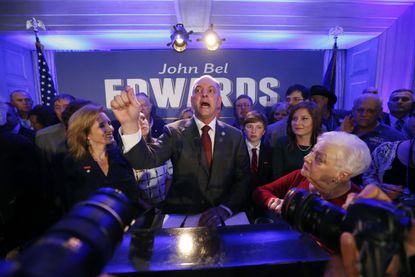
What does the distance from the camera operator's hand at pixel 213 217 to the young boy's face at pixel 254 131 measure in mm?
1052

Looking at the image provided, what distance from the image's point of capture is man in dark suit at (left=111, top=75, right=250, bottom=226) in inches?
66.5

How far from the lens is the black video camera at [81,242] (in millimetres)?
417

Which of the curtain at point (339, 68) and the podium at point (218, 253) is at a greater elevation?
the curtain at point (339, 68)

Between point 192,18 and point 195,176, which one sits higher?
point 192,18

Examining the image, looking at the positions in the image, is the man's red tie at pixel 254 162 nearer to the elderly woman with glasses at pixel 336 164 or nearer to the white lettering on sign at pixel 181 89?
the elderly woman with glasses at pixel 336 164

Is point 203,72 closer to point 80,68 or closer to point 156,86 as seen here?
point 156,86

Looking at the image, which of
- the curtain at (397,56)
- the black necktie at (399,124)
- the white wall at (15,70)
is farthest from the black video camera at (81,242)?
the curtain at (397,56)

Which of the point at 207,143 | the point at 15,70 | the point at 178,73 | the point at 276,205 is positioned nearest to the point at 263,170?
the point at 207,143

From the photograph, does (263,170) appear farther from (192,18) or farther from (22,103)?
(22,103)

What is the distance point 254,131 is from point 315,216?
1.72 metres

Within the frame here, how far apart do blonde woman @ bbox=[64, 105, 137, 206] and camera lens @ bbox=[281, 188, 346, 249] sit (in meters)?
1.19

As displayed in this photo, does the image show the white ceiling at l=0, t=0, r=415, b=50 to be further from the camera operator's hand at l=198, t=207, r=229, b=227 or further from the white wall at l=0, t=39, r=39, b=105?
the camera operator's hand at l=198, t=207, r=229, b=227

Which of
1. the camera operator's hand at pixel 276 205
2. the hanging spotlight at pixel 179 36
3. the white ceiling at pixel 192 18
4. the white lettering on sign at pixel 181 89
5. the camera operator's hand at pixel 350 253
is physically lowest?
the camera operator's hand at pixel 276 205

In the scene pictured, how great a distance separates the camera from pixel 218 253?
0.73 m
